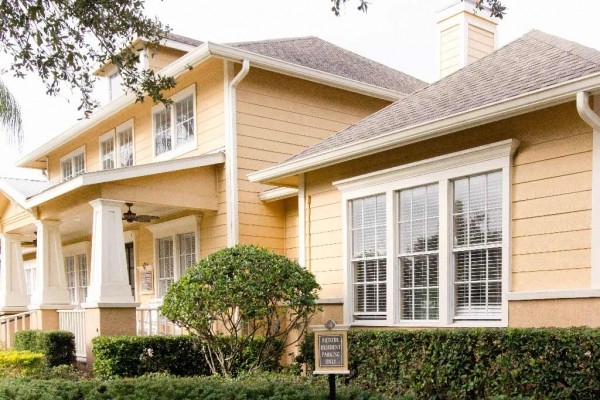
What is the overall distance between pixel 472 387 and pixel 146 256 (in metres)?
9.34

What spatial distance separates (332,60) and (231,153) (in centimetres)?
414

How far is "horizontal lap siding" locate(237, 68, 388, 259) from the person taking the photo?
461 inches

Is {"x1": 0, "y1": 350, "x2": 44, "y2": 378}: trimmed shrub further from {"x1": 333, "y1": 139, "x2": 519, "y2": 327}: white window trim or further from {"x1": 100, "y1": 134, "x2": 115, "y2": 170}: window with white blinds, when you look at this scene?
{"x1": 100, "y1": 134, "x2": 115, "y2": 170}: window with white blinds

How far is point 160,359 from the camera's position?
996cm

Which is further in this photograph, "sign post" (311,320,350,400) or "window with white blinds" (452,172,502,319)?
"window with white blinds" (452,172,502,319)

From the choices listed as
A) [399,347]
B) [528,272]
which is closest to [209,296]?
[399,347]

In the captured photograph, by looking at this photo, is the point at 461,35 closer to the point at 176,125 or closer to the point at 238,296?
the point at 176,125

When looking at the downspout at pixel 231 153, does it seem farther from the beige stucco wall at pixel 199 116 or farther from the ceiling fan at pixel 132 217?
the ceiling fan at pixel 132 217

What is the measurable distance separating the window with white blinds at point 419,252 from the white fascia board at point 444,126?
0.68 m

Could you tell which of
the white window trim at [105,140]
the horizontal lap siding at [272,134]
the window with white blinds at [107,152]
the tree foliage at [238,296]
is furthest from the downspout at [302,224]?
the window with white blinds at [107,152]

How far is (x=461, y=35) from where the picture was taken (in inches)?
476

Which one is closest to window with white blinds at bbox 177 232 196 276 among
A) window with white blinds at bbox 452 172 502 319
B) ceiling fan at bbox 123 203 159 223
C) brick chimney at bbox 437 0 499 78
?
ceiling fan at bbox 123 203 159 223

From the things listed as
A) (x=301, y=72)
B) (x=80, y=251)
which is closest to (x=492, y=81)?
(x=301, y=72)

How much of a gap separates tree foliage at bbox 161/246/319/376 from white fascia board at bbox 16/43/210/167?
2.69 metres
